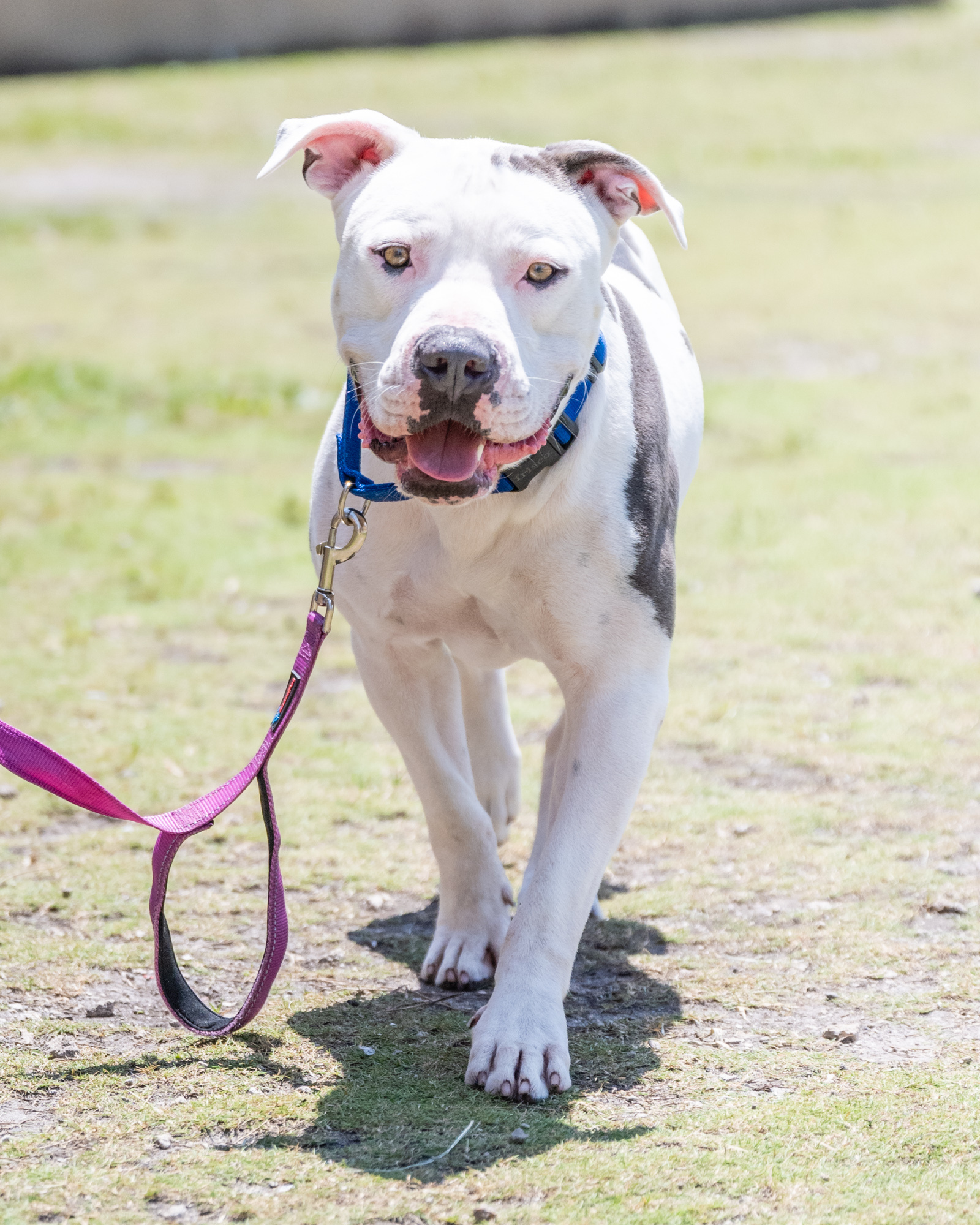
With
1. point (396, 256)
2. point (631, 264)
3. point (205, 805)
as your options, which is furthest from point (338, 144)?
point (205, 805)

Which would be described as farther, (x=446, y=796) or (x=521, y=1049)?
(x=446, y=796)

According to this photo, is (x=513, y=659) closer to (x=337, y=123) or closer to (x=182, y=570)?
(x=337, y=123)

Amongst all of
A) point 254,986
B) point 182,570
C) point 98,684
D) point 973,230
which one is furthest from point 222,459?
point 973,230

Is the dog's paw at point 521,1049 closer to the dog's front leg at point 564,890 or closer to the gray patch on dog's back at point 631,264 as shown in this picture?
the dog's front leg at point 564,890

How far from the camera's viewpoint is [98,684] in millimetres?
6043

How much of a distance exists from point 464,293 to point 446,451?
297 millimetres

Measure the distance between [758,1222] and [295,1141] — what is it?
0.86 m

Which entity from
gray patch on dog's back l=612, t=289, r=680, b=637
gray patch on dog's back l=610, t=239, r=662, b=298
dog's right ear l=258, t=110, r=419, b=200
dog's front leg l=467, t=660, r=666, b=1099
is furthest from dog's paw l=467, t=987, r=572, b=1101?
gray patch on dog's back l=610, t=239, r=662, b=298

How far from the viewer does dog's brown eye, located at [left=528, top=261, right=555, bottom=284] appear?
3108mm

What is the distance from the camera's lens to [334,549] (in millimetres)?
3537

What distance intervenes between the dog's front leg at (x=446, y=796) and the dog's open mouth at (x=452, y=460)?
28.9 inches

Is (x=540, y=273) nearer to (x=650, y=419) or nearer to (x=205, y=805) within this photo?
(x=650, y=419)

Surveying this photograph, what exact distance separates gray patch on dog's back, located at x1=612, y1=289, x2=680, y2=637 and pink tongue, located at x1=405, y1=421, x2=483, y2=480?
1.76 ft

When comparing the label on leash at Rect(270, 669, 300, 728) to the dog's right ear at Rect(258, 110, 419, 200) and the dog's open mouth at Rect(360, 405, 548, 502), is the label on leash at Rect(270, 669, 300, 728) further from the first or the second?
the dog's right ear at Rect(258, 110, 419, 200)
